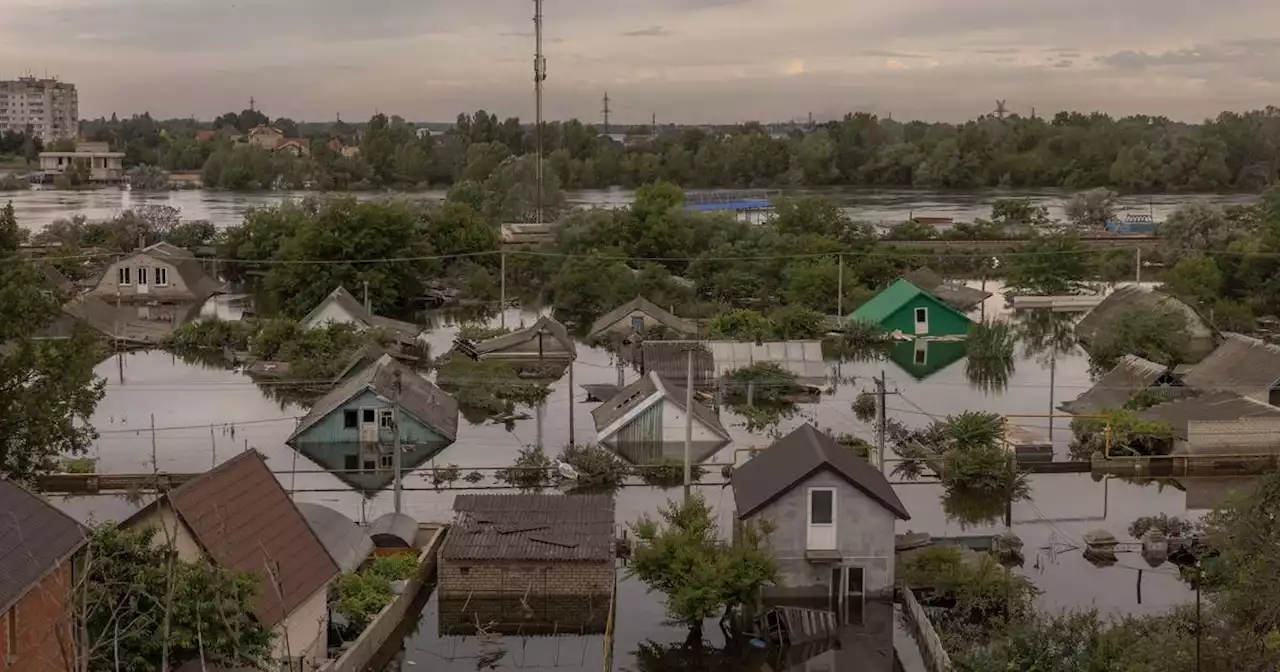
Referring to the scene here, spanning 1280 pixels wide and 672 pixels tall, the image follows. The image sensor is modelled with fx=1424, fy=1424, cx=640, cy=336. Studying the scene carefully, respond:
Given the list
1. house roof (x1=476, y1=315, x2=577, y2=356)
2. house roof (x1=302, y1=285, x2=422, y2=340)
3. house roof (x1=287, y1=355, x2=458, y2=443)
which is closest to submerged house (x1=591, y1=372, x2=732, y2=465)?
house roof (x1=287, y1=355, x2=458, y2=443)

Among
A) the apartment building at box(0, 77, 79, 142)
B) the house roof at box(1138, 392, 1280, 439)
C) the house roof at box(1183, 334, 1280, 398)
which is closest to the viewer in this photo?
the house roof at box(1138, 392, 1280, 439)

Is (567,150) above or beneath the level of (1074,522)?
above

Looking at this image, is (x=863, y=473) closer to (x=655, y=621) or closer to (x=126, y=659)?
(x=655, y=621)

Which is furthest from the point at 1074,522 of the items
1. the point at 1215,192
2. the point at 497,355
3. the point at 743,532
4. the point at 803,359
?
the point at 1215,192

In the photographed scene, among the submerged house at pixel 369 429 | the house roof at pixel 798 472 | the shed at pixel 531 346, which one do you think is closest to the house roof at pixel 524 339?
the shed at pixel 531 346

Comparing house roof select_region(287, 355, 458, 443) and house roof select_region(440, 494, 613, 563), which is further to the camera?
house roof select_region(287, 355, 458, 443)

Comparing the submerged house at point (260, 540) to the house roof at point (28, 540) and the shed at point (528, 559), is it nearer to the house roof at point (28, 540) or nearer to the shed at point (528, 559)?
the house roof at point (28, 540)

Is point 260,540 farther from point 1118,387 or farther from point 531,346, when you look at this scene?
point 531,346

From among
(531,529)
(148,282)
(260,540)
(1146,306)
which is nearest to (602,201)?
(148,282)

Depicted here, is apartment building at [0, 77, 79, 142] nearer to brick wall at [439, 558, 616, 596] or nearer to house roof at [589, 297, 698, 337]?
house roof at [589, 297, 698, 337]
